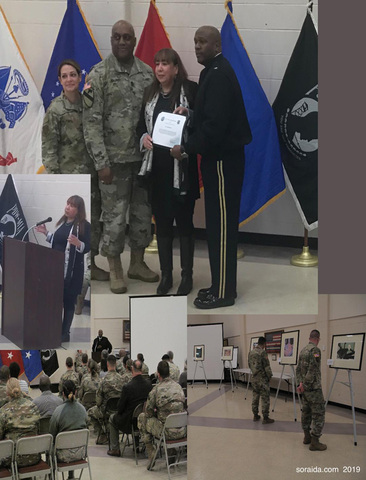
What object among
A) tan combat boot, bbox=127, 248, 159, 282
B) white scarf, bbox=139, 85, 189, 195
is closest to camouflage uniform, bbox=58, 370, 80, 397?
tan combat boot, bbox=127, 248, 159, 282

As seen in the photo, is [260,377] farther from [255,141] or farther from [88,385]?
[255,141]

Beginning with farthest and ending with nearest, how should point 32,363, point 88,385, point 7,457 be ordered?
1. point 88,385
2. point 32,363
3. point 7,457

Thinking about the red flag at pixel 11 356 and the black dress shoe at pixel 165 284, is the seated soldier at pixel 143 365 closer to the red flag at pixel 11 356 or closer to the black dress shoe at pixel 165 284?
the black dress shoe at pixel 165 284

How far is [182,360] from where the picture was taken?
4.79 metres

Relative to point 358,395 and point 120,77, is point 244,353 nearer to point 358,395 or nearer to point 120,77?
point 358,395

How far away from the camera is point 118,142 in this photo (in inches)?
178

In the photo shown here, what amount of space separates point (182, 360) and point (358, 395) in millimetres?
1141

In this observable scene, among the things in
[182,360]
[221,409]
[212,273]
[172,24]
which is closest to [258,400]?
[221,409]

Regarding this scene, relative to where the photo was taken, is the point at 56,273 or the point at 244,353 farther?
the point at 244,353

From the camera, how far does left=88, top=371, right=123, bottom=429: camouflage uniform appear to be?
4797 mm

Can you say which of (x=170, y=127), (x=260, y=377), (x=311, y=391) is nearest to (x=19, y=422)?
(x=260, y=377)

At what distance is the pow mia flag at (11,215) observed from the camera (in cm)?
A: 456

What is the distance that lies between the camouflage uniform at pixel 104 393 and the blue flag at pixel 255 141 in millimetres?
1245

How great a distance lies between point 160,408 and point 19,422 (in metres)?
0.86
